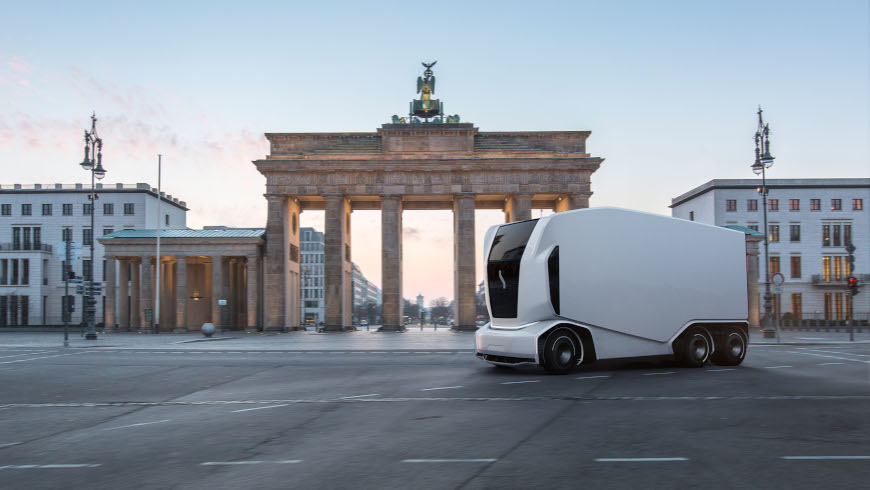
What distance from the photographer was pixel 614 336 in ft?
55.4

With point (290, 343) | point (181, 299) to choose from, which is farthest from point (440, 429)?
point (181, 299)

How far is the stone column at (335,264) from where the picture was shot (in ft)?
173

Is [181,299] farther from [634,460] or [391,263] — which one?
[634,460]

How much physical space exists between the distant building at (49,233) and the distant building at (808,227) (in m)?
68.2

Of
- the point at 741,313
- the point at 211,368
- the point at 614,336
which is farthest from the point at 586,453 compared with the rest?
the point at 211,368

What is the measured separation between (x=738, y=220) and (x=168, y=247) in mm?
60832

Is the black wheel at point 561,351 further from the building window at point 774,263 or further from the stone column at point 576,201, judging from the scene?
the building window at point 774,263

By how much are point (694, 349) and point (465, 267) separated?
35.0m

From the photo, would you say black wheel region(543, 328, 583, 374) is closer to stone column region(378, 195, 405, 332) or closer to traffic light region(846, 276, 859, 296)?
traffic light region(846, 276, 859, 296)

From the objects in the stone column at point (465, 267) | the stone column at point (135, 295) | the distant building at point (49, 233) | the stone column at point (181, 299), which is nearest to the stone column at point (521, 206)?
the stone column at point (465, 267)

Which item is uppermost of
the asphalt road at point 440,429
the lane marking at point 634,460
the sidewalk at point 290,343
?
the lane marking at point 634,460

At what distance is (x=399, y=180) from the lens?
177 ft

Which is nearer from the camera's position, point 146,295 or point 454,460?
point 454,460

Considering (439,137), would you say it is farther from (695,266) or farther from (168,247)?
(695,266)
